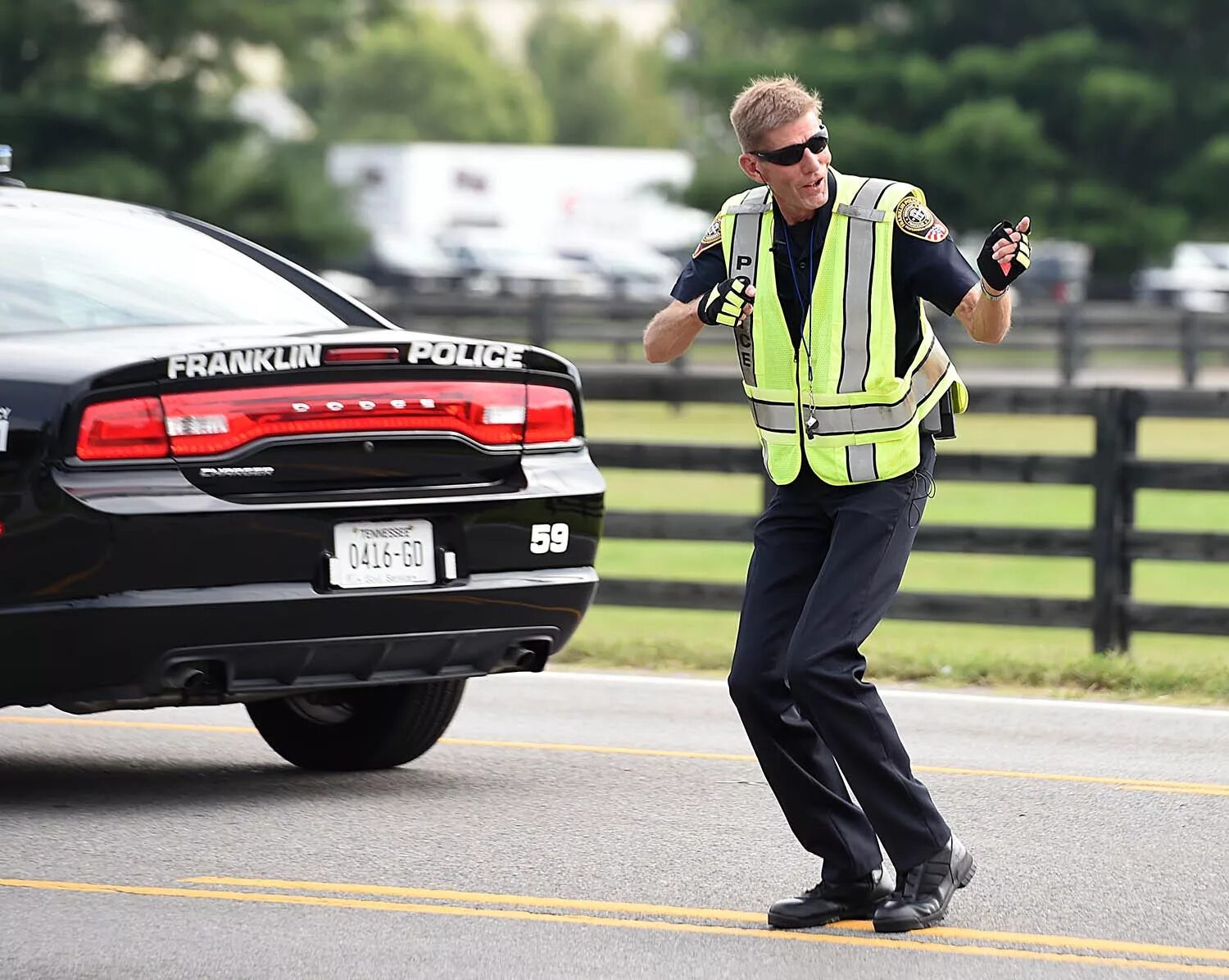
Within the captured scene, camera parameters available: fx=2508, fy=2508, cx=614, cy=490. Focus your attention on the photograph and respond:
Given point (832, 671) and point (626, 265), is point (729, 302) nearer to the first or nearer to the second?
point (832, 671)

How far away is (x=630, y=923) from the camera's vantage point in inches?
211

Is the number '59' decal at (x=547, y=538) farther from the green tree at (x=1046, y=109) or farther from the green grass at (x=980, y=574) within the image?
the green tree at (x=1046, y=109)

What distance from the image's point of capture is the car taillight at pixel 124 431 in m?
5.98

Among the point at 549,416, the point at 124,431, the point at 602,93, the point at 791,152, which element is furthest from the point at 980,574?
the point at 602,93

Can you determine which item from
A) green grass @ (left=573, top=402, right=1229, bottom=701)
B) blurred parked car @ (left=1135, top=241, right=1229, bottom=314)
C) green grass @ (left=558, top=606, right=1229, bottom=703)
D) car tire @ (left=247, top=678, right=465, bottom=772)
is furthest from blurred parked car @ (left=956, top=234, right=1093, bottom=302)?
car tire @ (left=247, top=678, right=465, bottom=772)

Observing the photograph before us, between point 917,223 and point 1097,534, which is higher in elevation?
point 917,223

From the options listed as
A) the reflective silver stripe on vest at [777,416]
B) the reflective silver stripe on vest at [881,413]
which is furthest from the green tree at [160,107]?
the reflective silver stripe on vest at [881,413]

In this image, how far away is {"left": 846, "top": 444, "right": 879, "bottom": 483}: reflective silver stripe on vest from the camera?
206 inches

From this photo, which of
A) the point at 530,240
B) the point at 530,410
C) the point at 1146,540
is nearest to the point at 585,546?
the point at 530,410

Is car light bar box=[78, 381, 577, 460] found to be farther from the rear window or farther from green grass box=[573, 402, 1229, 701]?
green grass box=[573, 402, 1229, 701]

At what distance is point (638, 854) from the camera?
239 inches

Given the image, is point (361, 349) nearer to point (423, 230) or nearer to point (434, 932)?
point (434, 932)

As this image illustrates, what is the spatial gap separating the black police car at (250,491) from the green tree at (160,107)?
3455 cm

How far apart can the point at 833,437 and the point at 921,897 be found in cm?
99
